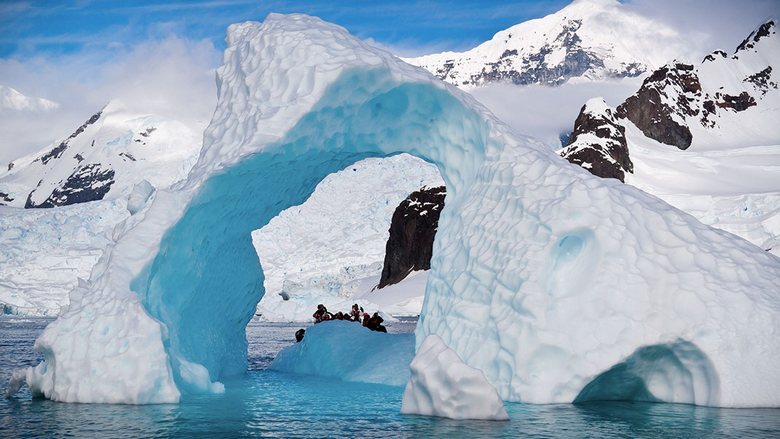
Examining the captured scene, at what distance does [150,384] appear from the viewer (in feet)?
36.0

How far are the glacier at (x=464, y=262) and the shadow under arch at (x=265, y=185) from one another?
0.14ft

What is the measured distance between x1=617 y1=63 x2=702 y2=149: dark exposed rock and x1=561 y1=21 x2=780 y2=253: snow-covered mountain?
136 mm

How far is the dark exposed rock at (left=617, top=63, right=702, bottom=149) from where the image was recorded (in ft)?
368

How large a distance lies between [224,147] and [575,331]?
6.06 metres

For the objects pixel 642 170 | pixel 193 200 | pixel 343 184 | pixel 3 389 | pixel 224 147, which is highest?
pixel 642 170

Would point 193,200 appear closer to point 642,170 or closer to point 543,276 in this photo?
point 543,276

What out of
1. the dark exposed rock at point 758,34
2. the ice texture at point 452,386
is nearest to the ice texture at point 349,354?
the ice texture at point 452,386

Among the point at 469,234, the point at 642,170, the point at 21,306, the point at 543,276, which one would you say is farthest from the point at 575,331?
the point at 642,170

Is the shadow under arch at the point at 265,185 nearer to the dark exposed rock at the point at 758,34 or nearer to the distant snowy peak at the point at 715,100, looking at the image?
the distant snowy peak at the point at 715,100

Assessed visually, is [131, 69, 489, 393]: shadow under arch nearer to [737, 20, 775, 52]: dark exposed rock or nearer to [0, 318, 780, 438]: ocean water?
[0, 318, 780, 438]: ocean water

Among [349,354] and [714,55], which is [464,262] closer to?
[349,354]

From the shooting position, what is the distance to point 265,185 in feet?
46.8

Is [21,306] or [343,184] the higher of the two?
[343,184]

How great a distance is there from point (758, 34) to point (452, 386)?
148579 millimetres
